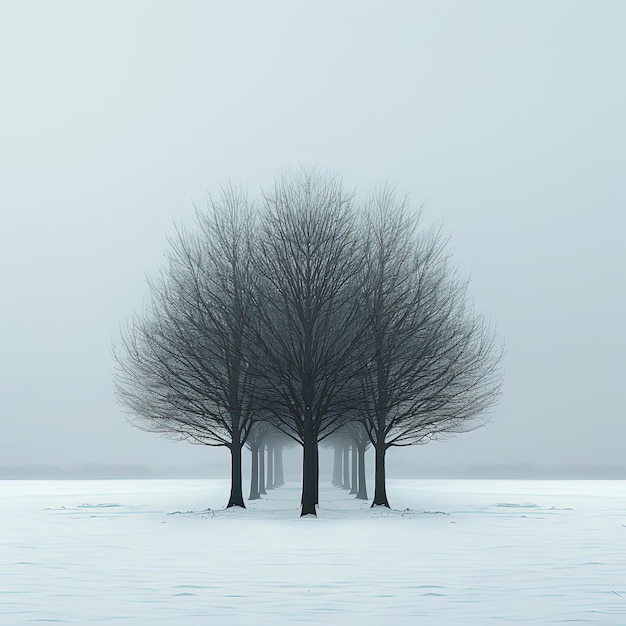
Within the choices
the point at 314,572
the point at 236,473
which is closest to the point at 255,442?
the point at 236,473

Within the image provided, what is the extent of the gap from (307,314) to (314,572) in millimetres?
20937

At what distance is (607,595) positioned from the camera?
577 inches

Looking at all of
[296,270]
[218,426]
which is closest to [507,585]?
[296,270]

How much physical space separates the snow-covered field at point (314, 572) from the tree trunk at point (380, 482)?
6.75 meters

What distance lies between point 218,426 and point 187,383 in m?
3.72

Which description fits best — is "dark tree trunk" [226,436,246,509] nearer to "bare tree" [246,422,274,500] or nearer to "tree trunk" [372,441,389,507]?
"tree trunk" [372,441,389,507]

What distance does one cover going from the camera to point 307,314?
38.1 meters

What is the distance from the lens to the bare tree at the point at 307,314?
37344 mm

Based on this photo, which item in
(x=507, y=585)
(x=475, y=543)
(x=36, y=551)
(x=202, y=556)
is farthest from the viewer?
(x=475, y=543)

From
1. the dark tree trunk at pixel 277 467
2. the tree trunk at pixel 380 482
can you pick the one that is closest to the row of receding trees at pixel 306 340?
the tree trunk at pixel 380 482

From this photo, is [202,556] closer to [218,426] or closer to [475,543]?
[475,543]

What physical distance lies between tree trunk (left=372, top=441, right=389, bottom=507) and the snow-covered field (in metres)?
6.75

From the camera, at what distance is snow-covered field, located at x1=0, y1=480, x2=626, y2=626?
12930 mm

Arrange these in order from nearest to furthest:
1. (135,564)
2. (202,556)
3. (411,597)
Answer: (411,597), (135,564), (202,556)
